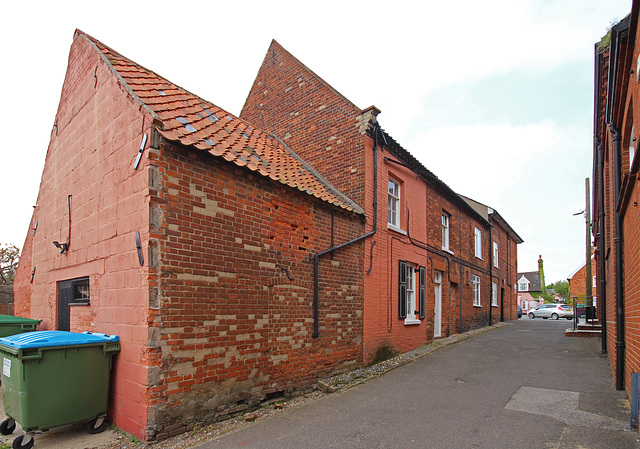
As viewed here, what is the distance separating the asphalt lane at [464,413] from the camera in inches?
205

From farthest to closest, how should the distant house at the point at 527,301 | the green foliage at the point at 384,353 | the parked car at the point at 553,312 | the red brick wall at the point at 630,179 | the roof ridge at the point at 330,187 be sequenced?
the distant house at the point at 527,301 < the parked car at the point at 553,312 < the green foliage at the point at 384,353 < the roof ridge at the point at 330,187 < the red brick wall at the point at 630,179

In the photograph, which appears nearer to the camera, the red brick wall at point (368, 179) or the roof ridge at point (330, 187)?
the roof ridge at point (330, 187)

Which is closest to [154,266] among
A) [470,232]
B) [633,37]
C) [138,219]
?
[138,219]

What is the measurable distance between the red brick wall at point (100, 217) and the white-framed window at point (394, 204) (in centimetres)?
752

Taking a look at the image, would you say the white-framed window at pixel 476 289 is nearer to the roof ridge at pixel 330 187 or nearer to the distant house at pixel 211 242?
the distant house at pixel 211 242

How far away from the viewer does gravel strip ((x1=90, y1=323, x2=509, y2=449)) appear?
504 centimetres

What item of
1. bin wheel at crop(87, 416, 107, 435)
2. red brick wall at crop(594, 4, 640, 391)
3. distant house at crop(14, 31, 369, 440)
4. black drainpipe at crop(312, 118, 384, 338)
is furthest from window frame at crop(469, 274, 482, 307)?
bin wheel at crop(87, 416, 107, 435)

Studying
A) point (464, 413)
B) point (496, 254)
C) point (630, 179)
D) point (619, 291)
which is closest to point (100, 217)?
point (464, 413)

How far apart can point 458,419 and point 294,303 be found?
10.9ft

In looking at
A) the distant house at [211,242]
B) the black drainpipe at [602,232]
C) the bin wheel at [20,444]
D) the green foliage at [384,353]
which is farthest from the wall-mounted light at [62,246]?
the black drainpipe at [602,232]

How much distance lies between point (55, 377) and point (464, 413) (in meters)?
5.96

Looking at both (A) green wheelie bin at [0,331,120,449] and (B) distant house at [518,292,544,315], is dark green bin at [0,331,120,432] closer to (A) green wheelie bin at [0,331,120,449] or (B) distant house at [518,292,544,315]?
(A) green wheelie bin at [0,331,120,449]

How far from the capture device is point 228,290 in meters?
6.14

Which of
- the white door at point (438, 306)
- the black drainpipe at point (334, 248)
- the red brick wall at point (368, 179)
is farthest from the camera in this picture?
the white door at point (438, 306)
